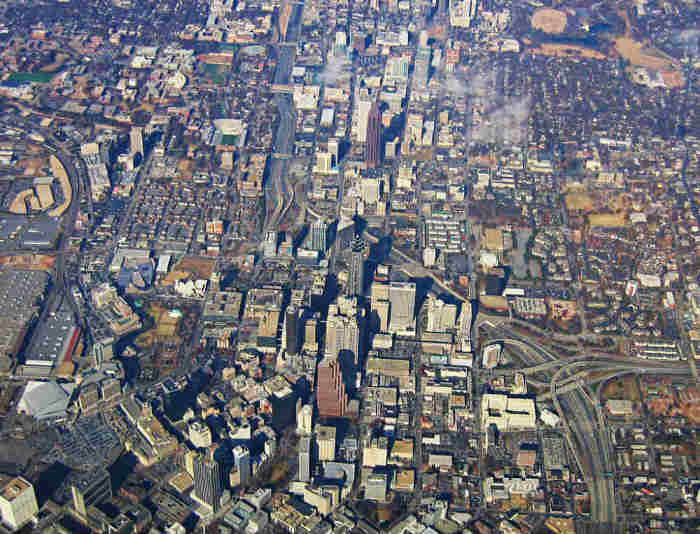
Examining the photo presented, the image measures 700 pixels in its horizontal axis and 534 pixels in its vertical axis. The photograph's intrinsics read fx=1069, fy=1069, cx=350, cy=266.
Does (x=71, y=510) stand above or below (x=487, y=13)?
above

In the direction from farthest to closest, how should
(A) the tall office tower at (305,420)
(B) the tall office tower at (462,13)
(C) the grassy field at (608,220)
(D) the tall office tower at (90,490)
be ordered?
(B) the tall office tower at (462,13) < (C) the grassy field at (608,220) < (A) the tall office tower at (305,420) < (D) the tall office tower at (90,490)

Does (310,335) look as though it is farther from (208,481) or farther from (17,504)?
(17,504)

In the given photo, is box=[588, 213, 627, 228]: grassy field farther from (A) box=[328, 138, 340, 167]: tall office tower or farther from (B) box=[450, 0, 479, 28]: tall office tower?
(B) box=[450, 0, 479, 28]: tall office tower

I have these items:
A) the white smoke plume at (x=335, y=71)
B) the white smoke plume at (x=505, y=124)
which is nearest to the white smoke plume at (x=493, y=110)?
the white smoke plume at (x=505, y=124)

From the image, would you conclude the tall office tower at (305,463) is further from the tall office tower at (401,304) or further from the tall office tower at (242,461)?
the tall office tower at (401,304)

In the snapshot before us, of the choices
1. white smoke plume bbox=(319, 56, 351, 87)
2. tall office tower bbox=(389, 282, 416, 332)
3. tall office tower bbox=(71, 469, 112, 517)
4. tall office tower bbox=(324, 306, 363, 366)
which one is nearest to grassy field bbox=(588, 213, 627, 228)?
tall office tower bbox=(389, 282, 416, 332)

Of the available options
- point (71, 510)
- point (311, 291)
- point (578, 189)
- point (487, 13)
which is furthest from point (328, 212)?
point (487, 13)

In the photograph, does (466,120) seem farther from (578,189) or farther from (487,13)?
(487,13)
